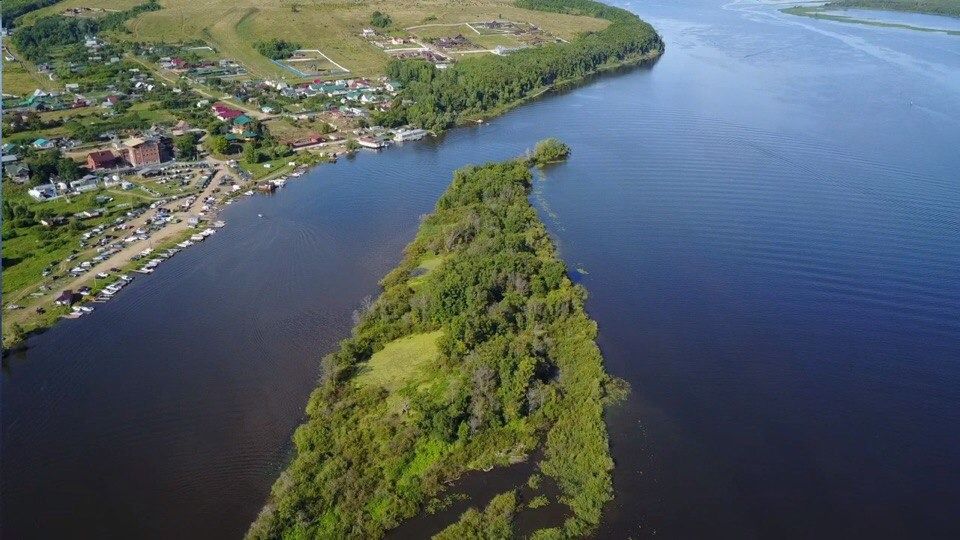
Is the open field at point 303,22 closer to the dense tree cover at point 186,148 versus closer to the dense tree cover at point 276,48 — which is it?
the dense tree cover at point 276,48

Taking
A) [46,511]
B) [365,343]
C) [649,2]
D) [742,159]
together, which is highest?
[649,2]

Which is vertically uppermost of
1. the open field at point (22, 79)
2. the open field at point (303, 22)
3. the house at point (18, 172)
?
the open field at point (303, 22)

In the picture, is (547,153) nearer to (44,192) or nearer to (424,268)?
(424,268)

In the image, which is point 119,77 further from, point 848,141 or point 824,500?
point 824,500

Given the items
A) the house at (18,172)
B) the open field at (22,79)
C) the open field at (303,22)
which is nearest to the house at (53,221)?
the house at (18,172)

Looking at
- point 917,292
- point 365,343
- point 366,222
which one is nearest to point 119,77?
point 366,222

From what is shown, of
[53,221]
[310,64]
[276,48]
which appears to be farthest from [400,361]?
[276,48]
